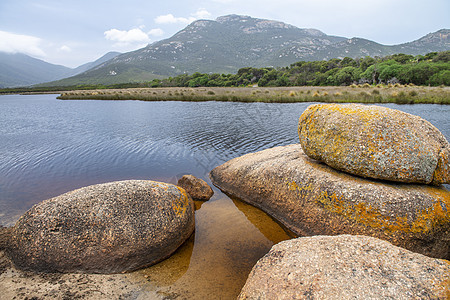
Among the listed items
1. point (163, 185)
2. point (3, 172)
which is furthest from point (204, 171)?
point (3, 172)

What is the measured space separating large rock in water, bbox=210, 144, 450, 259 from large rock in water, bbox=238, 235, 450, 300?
5.73 ft

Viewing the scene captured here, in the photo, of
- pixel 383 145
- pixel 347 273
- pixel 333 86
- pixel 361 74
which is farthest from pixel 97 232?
pixel 361 74

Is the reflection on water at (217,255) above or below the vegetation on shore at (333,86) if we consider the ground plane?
below

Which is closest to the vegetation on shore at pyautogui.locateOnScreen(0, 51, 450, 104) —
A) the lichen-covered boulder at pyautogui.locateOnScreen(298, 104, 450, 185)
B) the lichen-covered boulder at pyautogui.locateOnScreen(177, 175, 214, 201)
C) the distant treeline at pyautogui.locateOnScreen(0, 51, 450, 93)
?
the distant treeline at pyautogui.locateOnScreen(0, 51, 450, 93)

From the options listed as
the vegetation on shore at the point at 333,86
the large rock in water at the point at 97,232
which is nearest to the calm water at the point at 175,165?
the large rock in water at the point at 97,232

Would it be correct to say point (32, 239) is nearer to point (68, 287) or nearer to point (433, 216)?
point (68, 287)

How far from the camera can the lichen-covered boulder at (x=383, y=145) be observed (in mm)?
5707

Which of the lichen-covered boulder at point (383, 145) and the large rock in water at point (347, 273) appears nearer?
the large rock in water at point (347, 273)

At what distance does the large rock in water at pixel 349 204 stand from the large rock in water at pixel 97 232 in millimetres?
3116

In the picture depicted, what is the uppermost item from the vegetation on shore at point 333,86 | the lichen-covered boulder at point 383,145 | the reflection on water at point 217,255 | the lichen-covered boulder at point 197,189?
the vegetation on shore at point 333,86

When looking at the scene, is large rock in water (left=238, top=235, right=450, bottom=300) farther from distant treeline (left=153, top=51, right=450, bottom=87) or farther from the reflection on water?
distant treeline (left=153, top=51, right=450, bottom=87)

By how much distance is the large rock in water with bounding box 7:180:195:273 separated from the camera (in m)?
4.95

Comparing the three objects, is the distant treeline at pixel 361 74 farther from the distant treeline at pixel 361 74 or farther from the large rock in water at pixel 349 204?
the large rock in water at pixel 349 204

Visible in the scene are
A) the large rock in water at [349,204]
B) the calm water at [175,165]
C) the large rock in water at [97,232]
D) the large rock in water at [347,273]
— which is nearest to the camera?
the large rock in water at [347,273]
